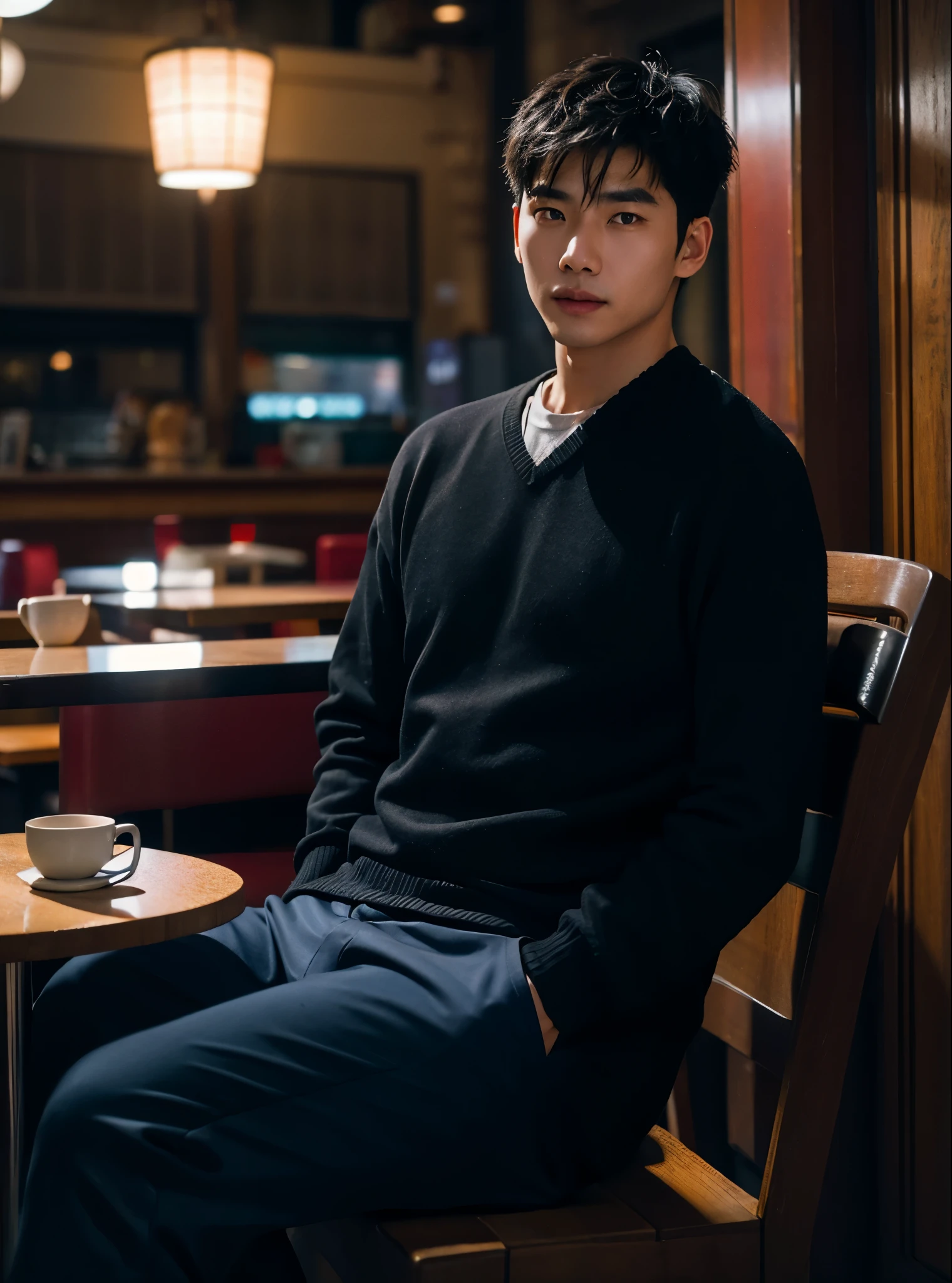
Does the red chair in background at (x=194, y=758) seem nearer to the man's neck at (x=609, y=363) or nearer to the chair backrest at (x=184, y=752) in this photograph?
the chair backrest at (x=184, y=752)

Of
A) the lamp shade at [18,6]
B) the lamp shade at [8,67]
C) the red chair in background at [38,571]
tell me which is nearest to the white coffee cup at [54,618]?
the lamp shade at [18,6]

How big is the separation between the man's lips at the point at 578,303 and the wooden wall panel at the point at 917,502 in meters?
0.42

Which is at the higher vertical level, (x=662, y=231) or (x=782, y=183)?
(x=782, y=183)

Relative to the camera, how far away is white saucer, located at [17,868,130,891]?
115cm

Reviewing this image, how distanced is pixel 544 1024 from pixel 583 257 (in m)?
0.70

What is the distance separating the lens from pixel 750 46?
1.78 meters

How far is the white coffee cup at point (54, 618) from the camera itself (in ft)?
6.73

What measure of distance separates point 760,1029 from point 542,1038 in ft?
0.86

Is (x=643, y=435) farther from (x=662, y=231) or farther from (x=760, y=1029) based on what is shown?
(x=760, y=1029)

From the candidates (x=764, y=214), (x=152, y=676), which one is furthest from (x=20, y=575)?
(x=764, y=214)

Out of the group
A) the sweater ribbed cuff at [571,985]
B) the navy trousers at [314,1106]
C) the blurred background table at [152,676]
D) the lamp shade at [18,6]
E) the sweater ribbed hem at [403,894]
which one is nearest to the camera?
the navy trousers at [314,1106]

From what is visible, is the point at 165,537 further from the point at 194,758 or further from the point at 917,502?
the point at 917,502

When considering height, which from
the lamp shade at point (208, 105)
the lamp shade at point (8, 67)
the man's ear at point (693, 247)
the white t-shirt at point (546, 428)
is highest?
the lamp shade at point (8, 67)

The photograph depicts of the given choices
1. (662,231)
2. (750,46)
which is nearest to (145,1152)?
(662,231)
